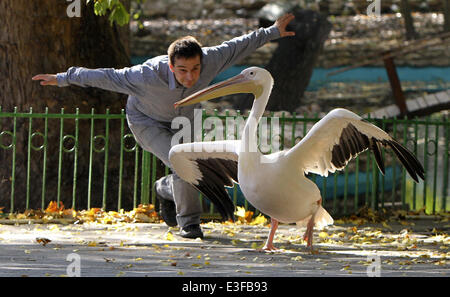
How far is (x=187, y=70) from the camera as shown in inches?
301

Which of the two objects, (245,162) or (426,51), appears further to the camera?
(426,51)

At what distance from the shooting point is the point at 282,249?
7.68 m

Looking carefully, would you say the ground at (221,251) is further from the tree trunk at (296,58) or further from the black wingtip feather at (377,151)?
the tree trunk at (296,58)

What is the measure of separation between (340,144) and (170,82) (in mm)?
1653

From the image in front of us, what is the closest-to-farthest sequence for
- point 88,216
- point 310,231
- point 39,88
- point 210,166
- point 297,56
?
point 310,231
point 210,166
point 88,216
point 39,88
point 297,56

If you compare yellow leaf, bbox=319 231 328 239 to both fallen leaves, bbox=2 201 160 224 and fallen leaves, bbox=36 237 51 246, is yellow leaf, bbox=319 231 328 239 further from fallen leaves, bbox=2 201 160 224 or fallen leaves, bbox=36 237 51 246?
fallen leaves, bbox=36 237 51 246

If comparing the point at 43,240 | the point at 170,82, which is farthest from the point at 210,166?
the point at 43,240

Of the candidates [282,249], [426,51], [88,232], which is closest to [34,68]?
[88,232]

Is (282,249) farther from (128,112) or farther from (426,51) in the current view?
(426,51)

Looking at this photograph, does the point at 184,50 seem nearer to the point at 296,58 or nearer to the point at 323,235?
the point at 323,235

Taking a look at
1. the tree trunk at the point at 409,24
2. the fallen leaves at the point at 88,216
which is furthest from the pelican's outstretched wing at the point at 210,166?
the tree trunk at the point at 409,24

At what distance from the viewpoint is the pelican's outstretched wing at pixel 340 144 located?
7.07 metres

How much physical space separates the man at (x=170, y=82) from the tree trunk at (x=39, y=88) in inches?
119

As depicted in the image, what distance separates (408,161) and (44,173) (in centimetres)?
472
